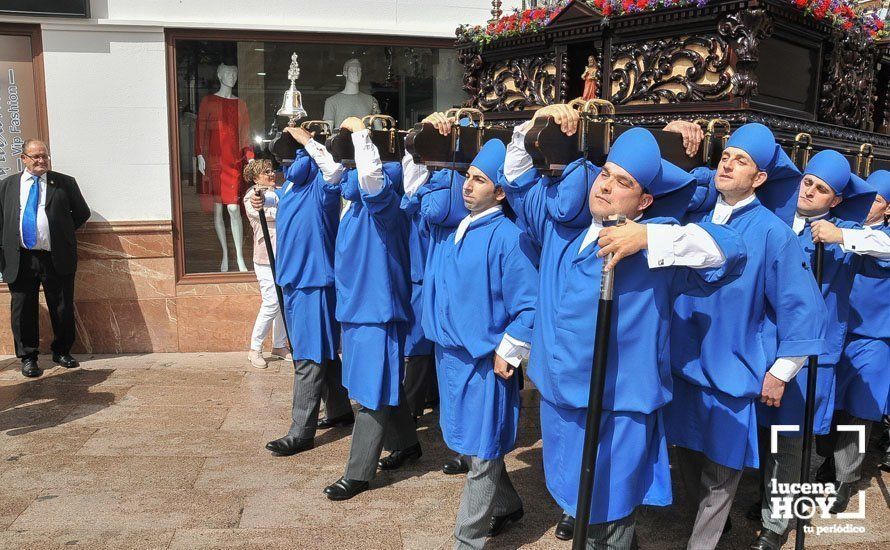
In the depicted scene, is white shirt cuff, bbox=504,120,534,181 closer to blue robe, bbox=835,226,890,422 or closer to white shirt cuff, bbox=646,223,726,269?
white shirt cuff, bbox=646,223,726,269

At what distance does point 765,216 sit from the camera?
11.2 ft

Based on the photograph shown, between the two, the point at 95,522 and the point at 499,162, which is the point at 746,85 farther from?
the point at 95,522

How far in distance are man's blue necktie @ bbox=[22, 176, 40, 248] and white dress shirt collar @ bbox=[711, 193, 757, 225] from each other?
5.68m

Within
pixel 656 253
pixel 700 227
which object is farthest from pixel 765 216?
pixel 656 253

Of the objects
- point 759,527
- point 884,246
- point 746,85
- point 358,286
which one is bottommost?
point 759,527

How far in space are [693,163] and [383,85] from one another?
534 cm

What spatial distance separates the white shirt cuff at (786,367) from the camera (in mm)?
3342

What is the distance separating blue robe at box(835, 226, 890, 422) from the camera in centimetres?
446

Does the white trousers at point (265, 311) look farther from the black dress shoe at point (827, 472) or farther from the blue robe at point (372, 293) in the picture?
the black dress shoe at point (827, 472)

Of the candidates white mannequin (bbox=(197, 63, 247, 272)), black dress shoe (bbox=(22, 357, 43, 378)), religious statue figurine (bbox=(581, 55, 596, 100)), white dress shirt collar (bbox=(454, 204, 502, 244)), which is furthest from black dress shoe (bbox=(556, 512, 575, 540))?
white mannequin (bbox=(197, 63, 247, 272))

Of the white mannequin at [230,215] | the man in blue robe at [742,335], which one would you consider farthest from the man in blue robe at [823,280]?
the white mannequin at [230,215]

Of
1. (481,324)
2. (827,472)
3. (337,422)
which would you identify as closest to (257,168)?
(337,422)

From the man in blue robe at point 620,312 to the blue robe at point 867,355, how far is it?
1.89 m

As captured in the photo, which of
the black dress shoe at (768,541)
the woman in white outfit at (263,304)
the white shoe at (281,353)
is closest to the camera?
the black dress shoe at (768,541)
